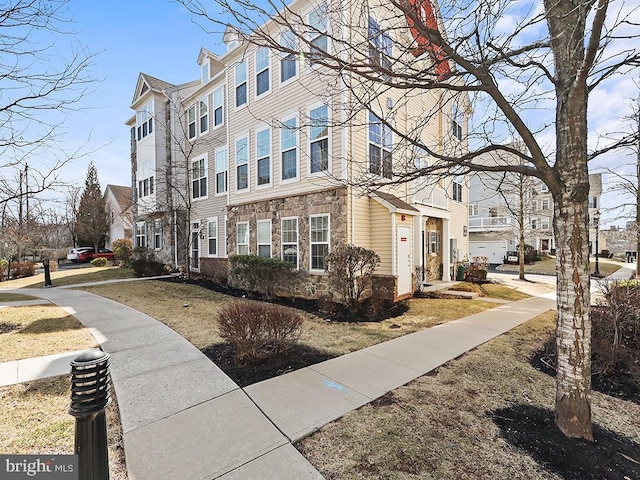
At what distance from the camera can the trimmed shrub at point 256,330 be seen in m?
4.73

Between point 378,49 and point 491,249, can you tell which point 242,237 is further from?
point 491,249

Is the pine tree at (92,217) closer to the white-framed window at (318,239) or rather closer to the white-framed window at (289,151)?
the white-framed window at (289,151)

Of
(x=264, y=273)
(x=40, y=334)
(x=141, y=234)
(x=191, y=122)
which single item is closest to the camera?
(x=40, y=334)

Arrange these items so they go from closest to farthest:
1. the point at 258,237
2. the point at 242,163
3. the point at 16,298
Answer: the point at 16,298 < the point at 258,237 < the point at 242,163

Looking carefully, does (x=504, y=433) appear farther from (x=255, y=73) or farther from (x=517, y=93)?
(x=255, y=73)

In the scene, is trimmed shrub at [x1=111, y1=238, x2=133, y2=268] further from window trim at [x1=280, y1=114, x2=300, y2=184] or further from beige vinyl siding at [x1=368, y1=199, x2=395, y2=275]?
beige vinyl siding at [x1=368, y1=199, x2=395, y2=275]

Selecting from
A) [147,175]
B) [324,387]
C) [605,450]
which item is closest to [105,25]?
[324,387]

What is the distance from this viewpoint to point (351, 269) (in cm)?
856

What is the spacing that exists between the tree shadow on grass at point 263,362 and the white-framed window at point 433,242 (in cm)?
974

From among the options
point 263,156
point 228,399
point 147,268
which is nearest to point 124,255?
point 147,268

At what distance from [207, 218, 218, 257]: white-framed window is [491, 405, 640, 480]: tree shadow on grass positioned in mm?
14237

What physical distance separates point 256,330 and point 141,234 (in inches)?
809

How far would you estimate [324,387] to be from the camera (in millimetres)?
3975

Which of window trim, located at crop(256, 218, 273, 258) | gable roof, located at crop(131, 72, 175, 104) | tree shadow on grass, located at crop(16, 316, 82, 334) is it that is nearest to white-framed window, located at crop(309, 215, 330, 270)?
window trim, located at crop(256, 218, 273, 258)
